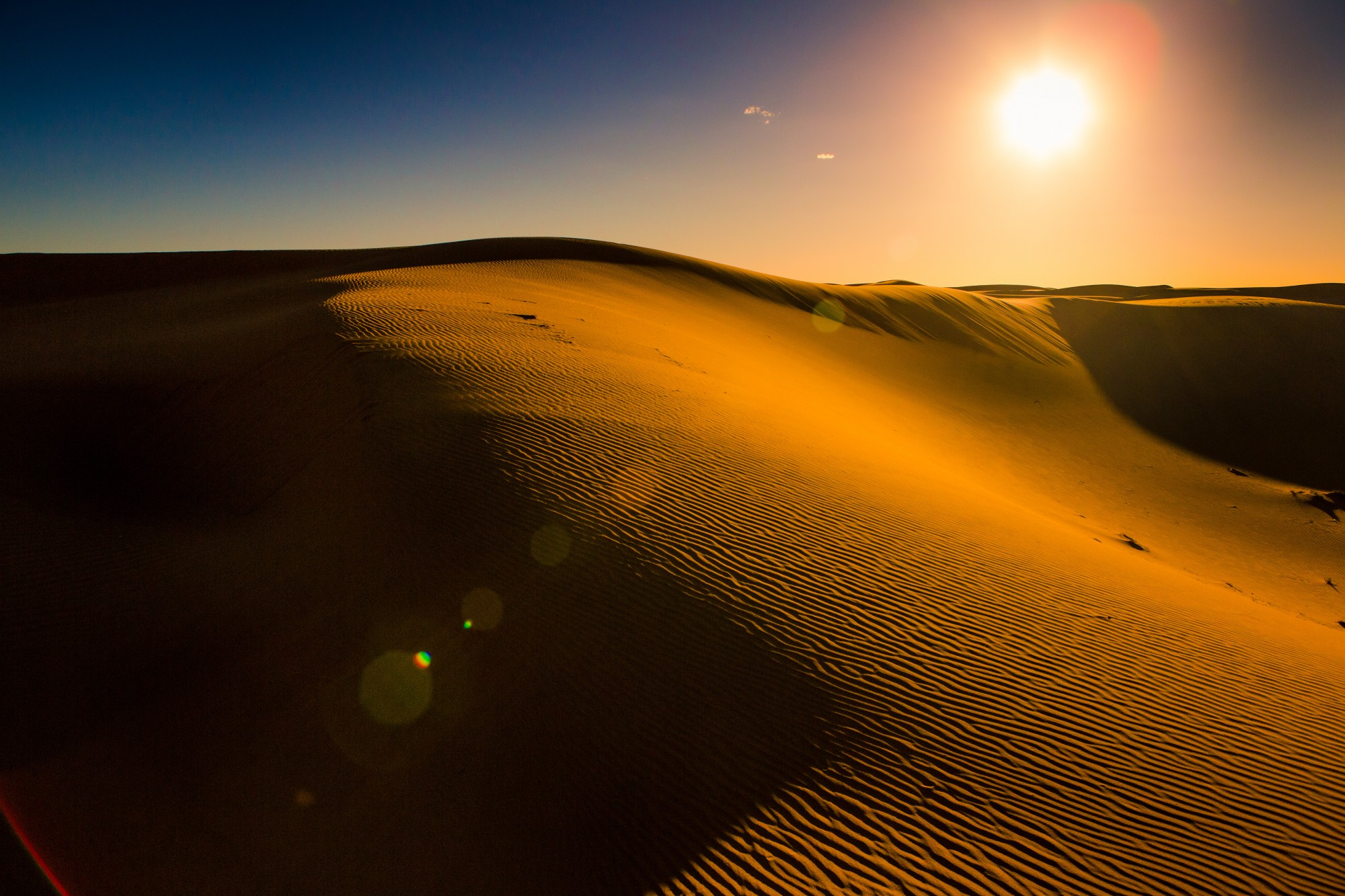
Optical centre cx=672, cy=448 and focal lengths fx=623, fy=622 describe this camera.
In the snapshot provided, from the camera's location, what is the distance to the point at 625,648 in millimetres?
4707

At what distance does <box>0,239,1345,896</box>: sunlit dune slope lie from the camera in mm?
3660

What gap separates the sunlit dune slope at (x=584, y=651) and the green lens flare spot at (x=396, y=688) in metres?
0.04

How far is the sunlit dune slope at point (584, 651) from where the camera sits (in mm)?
3660

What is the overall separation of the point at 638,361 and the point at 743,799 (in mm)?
8484

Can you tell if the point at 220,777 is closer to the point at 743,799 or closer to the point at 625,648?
the point at 625,648

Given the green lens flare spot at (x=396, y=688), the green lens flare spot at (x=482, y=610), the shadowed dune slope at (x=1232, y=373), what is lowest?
the green lens flare spot at (x=396, y=688)

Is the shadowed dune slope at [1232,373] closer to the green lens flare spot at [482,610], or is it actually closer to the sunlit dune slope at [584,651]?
the sunlit dune slope at [584,651]

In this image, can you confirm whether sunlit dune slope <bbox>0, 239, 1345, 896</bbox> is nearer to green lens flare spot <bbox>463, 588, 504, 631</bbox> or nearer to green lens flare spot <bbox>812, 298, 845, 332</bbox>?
green lens flare spot <bbox>463, 588, 504, 631</bbox>

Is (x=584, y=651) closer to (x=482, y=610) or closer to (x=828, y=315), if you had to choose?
(x=482, y=610)

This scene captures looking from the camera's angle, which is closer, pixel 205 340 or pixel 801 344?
pixel 205 340

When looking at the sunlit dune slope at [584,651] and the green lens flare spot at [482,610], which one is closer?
the sunlit dune slope at [584,651]

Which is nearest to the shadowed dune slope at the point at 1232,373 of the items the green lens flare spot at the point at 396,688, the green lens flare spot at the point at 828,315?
the green lens flare spot at the point at 828,315

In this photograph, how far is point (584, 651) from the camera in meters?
4.70

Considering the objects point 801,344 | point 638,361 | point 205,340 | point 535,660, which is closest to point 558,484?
point 535,660
